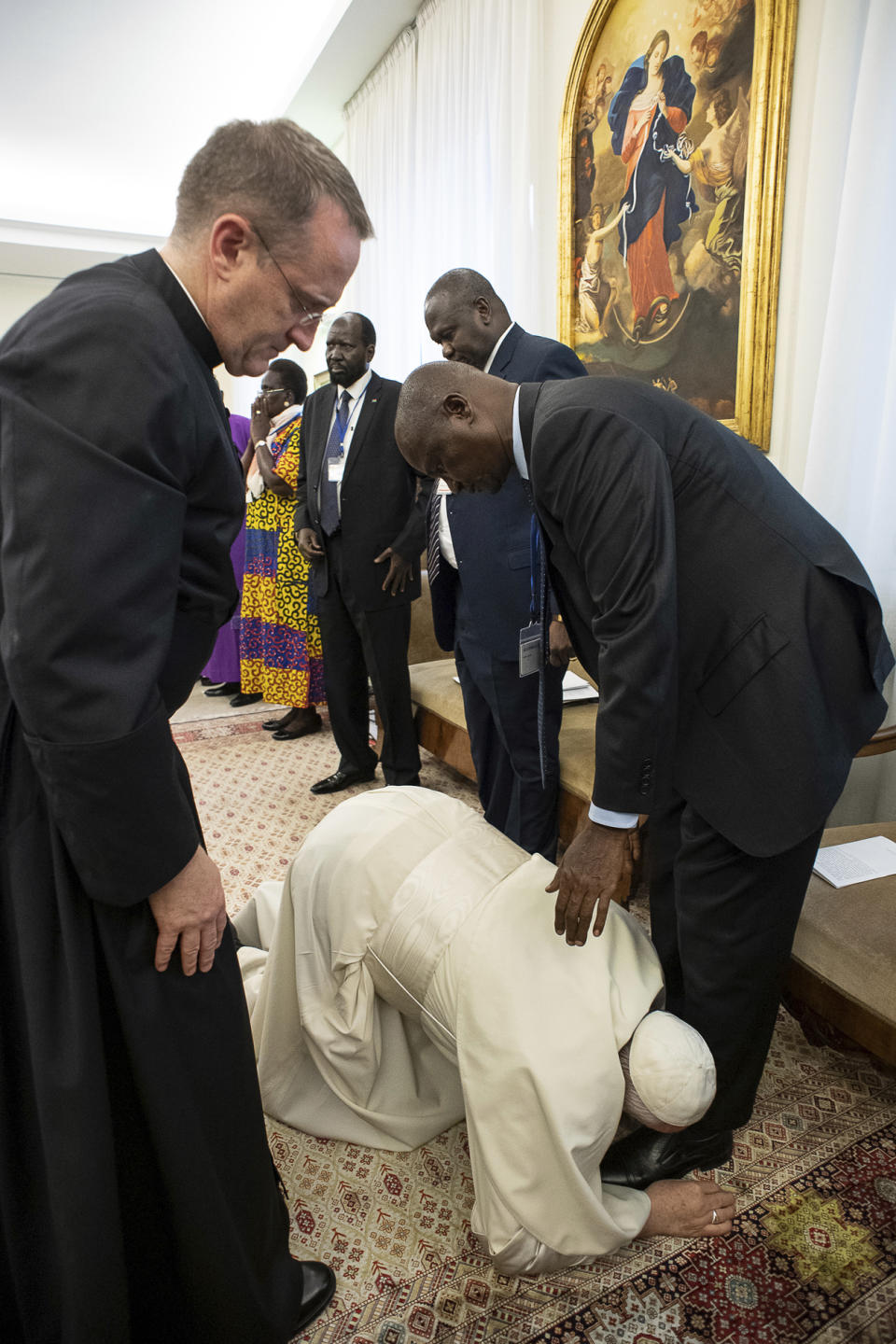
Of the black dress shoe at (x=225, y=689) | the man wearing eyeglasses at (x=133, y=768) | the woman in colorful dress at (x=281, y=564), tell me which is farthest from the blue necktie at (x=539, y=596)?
the black dress shoe at (x=225, y=689)

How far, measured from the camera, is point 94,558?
0.81 metres

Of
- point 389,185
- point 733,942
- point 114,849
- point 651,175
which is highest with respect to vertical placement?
point 389,185

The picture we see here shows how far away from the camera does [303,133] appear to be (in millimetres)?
956

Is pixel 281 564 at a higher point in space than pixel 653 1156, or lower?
higher

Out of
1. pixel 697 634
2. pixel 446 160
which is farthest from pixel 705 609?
→ pixel 446 160

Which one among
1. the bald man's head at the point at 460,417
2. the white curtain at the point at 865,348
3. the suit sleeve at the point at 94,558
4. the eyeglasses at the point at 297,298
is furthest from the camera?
the white curtain at the point at 865,348

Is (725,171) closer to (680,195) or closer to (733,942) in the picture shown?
(680,195)

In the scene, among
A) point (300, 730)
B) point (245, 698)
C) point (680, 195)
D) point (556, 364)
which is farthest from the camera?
point (245, 698)

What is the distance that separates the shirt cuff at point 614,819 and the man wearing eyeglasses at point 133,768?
615mm

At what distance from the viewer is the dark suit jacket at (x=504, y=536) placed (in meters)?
2.27

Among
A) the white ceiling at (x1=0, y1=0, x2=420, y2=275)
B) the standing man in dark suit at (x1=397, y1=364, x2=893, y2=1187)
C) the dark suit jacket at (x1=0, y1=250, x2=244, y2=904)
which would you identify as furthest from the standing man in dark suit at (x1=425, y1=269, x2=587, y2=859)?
the white ceiling at (x1=0, y1=0, x2=420, y2=275)

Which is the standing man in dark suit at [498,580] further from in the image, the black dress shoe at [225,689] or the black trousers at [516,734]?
the black dress shoe at [225,689]

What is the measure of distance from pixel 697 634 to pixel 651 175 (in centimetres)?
248

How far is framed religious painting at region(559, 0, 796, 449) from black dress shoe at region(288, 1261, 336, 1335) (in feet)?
8.54
